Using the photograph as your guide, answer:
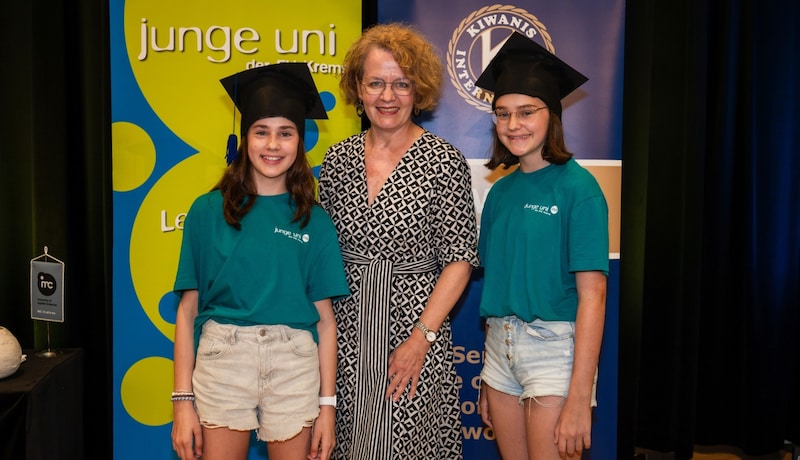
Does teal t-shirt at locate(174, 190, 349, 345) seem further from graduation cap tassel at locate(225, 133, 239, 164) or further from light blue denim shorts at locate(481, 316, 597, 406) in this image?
light blue denim shorts at locate(481, 316, 597, 406)

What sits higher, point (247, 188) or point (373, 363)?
point (247, 188)

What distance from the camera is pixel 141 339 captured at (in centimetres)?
295

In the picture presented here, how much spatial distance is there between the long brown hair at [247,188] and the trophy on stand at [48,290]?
1.02 meters

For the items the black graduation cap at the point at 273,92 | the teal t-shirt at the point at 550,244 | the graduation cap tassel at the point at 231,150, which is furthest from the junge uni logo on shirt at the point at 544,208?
the graduation cap tassel at the point at 231,150

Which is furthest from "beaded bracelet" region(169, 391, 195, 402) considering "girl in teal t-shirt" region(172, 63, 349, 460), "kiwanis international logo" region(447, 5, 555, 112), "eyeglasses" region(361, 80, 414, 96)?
"kiwanis international logo" region(447, 5, 555, 112)

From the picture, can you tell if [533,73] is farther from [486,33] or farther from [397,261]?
[486,33]

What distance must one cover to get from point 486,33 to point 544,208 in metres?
1.36

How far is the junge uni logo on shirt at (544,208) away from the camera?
6.34ft

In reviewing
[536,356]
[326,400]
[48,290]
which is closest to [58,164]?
[48,290]

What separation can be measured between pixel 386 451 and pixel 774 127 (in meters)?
2.86

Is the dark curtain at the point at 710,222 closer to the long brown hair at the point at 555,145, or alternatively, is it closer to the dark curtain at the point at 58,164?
the long brown hair at the point at 555,145

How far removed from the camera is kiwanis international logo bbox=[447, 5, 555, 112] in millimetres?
3033

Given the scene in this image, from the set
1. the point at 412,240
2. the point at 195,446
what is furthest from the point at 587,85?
the point at 195,446

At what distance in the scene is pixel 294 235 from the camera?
1.97 meters
